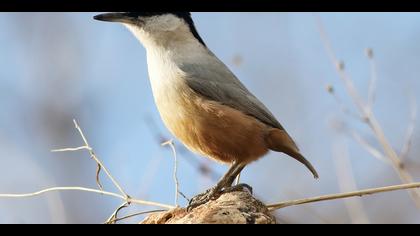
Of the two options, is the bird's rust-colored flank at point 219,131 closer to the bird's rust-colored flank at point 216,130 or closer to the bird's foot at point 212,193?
the bird's rust-colored flank at point 216,130

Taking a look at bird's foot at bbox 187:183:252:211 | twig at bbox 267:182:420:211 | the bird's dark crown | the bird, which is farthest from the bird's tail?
twig at bbox 267:182:420:211

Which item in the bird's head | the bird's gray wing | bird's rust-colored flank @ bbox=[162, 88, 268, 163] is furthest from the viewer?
the bird's head

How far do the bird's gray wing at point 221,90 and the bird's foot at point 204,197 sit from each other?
612mm

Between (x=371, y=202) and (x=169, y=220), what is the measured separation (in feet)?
12.3

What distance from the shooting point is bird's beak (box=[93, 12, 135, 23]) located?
4.14 m

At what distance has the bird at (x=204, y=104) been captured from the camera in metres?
3.84

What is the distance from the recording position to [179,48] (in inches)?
167

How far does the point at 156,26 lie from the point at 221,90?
614 millimetres

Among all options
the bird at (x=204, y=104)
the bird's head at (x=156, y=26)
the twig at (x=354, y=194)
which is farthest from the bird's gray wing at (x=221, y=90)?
the twig at (x=354, y=194)

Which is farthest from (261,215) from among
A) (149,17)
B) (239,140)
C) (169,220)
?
(149,17)

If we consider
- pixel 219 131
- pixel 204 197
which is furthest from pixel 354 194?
pixel 219 131

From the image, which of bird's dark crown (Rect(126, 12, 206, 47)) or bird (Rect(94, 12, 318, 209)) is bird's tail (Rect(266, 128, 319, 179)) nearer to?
bird (Rect(94, 12, 318, 209))

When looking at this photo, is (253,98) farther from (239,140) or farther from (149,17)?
(149,17)

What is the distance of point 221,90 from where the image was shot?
4035mm
